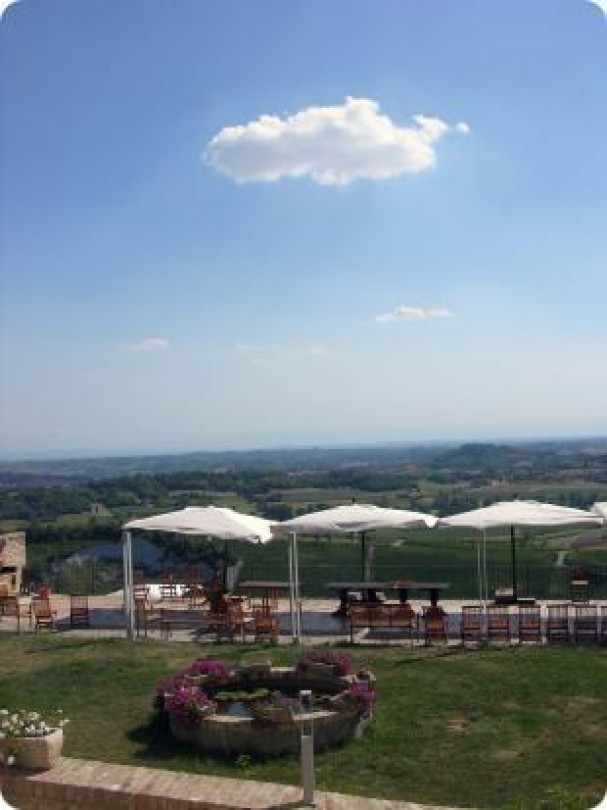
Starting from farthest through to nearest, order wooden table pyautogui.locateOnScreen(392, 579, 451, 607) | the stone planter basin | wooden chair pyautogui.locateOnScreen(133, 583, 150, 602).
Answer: wooden chair pyautogui.locateOnScreen(133, 583, 150, 602), wooden table pyautogui.locateOnScreen(392, 579, 451, 607), the stone planter basin

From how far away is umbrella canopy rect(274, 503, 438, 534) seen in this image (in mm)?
14312

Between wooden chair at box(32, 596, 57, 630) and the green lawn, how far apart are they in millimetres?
1556

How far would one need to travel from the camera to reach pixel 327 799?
713 cm

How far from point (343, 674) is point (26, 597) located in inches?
368

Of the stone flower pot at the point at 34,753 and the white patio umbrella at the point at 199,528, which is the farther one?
the white patio umbrella at the point at 199,528

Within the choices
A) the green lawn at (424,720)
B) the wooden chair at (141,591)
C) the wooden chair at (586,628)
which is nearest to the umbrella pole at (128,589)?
the green lawn at (424,720)

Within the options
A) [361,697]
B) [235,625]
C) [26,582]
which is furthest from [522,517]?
[26,582]

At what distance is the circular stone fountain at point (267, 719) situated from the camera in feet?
29.2

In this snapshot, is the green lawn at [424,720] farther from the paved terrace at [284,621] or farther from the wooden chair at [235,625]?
the paved terrace at [284,621]

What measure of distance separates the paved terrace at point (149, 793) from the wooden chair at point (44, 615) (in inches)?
300

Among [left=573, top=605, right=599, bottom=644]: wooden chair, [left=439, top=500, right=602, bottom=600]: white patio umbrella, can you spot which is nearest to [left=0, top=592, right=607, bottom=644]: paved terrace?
[left=573, top=605, right=599, bottom=644]: wooden chair

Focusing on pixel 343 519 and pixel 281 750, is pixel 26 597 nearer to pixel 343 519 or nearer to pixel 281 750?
pixel 343 519

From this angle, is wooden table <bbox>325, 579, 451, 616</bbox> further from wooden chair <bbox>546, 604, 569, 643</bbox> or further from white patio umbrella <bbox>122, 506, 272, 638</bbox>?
wooden chair <bbox>546, 604, 569, 643</bbox>

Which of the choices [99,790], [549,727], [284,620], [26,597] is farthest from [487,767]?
[26,597]
